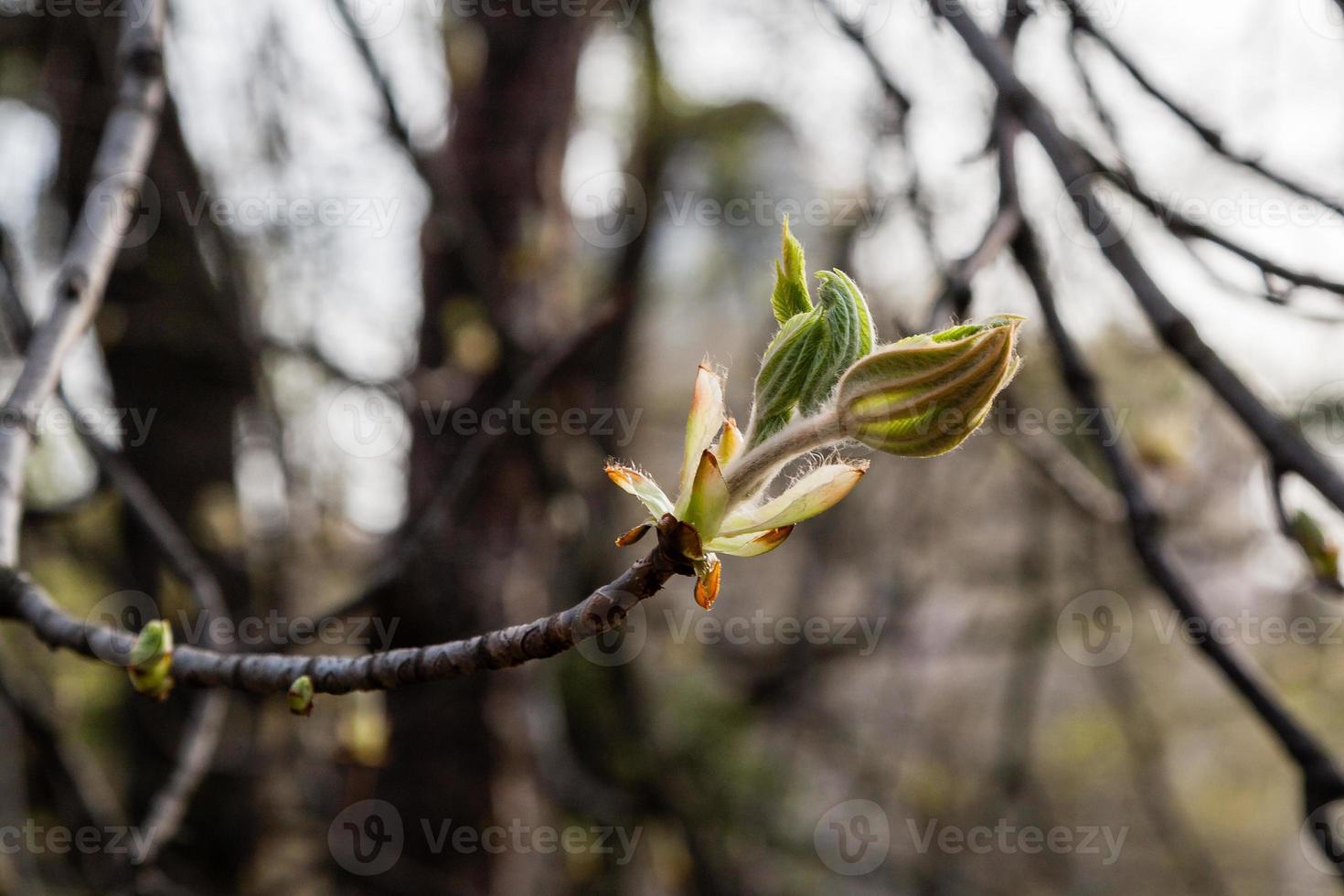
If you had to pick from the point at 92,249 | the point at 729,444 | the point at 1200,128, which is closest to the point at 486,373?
the point at 92,249

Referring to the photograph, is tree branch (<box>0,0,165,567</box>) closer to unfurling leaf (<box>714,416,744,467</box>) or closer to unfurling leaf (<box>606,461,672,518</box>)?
unfurling leaf (<box>606,461,672,518</box>)

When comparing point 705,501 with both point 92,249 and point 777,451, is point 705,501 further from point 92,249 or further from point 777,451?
point 92,249

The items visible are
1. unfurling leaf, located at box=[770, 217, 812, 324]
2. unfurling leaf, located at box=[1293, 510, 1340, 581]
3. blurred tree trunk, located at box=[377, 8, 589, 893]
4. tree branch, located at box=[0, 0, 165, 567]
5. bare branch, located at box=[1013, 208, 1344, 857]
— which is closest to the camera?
unfurling leaf, located at box=[770, 217, 812, 324]

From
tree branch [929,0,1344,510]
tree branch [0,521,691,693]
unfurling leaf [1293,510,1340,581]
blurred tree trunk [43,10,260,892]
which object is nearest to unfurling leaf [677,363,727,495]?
tree branch [0,521,691,693]

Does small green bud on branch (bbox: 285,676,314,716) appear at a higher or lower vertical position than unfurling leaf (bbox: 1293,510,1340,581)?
higher

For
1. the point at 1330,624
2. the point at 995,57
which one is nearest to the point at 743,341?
the point at 1330,624

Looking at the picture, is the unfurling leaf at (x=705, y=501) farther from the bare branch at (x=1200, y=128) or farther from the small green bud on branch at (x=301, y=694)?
the bare branch at (x=1200, y=128)
